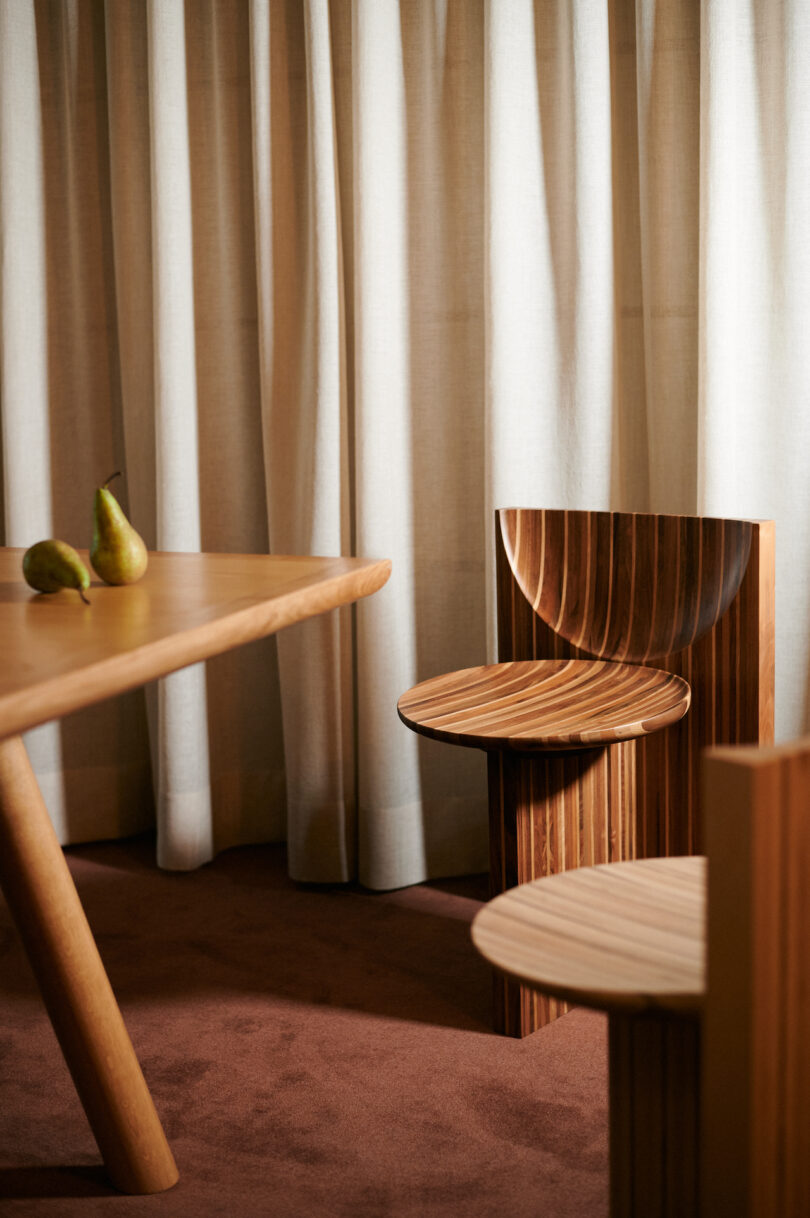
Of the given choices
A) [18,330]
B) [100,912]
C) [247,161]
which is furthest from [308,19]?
[100,912]

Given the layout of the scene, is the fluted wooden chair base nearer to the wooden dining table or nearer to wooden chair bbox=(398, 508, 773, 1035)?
wooden chair bbox=(398, 508, 773, 1035)

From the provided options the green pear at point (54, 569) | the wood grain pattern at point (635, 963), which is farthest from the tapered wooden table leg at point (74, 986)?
the wood grain pattern at point (635, 963)

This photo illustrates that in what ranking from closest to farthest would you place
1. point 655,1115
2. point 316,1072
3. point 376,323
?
point 655,1115 → point 316,1072 → point 376,323

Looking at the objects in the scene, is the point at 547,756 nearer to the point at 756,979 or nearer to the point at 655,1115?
the point at 655,1115

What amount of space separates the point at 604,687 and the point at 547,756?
18 centimetres

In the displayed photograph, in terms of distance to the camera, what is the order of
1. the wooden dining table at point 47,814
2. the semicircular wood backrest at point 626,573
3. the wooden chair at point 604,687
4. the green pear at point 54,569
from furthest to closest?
the semicircular wood backrest at point 626,573, the wooden chair at point 604,687, the green pear at point 54,569, the wooden dining table at point 47,814

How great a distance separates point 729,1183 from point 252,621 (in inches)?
29.8

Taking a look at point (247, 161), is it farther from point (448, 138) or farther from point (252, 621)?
point (252, 621)

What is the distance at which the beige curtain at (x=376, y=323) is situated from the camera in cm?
236

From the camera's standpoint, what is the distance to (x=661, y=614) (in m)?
2.14

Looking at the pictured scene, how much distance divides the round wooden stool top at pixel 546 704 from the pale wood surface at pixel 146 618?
1.08 feet

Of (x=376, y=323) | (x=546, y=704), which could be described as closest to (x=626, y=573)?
(x=546, y=704)

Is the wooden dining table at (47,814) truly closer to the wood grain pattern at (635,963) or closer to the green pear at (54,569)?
the green pear at (54,569)

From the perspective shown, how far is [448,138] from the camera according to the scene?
2.57m
